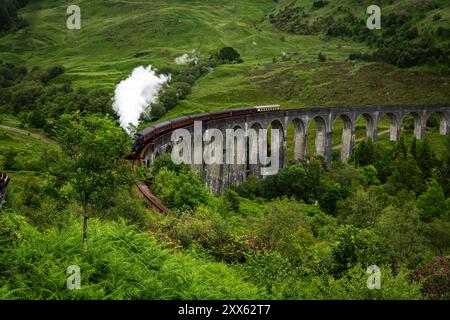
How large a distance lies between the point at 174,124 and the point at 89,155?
3713 centimetres

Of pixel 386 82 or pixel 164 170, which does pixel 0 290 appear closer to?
pixel 164 170

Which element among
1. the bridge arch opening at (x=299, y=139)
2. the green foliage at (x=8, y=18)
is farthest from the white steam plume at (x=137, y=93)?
the green foliage at (x=8, y=18)

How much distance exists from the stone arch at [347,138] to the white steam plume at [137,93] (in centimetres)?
3501

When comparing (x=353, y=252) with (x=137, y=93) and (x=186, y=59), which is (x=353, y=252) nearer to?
(x=137, y=93)

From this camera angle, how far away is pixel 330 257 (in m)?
22.8

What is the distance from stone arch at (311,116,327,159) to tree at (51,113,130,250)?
6543 cm

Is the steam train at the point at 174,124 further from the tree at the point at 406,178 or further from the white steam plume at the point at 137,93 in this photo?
the tree at the point at 406,178

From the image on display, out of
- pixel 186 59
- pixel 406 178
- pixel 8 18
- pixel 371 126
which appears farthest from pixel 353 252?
pixel 8 18

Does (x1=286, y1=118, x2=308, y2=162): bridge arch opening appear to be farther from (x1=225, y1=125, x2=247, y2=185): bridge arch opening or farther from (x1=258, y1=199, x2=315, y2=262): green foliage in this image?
(x1=258, y1=199, x2=315, y2=262): green foliage

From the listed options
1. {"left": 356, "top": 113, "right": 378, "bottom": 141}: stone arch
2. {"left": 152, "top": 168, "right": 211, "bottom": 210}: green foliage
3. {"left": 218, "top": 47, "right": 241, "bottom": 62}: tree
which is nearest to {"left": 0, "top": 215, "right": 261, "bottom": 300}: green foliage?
{"left": 152, "top": 168, "right": 211, "bottom": 210}: green foliage

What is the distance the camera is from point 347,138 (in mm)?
84188

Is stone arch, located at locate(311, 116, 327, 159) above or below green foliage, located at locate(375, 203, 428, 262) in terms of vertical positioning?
above

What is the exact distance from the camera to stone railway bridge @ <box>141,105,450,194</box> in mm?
62331
